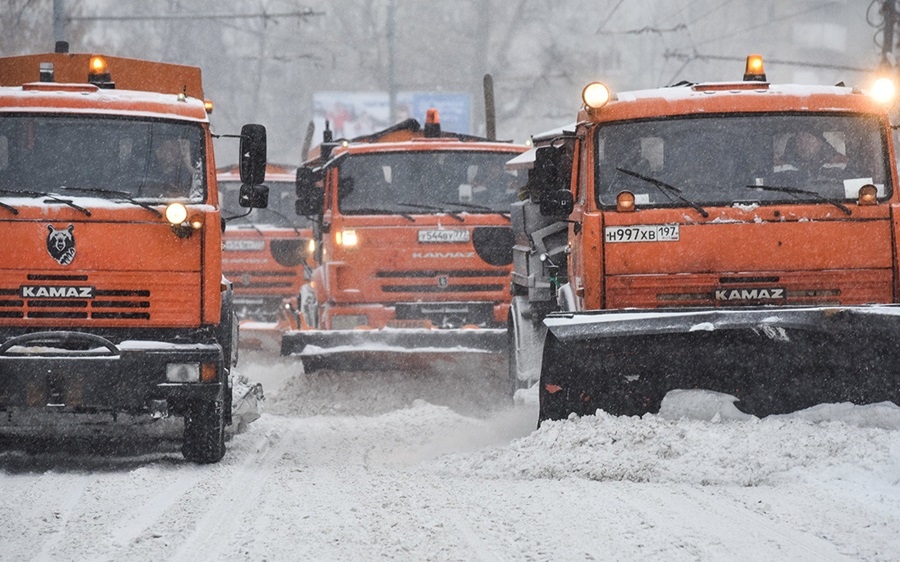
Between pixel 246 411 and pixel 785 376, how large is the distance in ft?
13.8

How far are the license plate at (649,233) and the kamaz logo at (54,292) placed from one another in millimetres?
3484

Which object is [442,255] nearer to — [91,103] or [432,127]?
[432,127]

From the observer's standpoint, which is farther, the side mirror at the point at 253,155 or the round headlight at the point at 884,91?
the side mirror at the point at 253,155

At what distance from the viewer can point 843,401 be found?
28.1 ft

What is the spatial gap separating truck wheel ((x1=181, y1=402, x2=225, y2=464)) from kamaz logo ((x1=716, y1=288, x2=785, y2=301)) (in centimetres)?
338

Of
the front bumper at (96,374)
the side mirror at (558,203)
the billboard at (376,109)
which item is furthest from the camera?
the billboard at (376,109)

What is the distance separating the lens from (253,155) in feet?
31.6

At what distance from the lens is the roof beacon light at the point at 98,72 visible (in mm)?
10297

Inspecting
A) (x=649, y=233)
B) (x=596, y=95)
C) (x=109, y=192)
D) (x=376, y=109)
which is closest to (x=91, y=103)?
(x=109, y=192)

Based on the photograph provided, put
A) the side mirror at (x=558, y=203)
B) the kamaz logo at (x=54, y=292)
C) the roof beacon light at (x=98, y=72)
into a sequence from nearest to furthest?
the kamaz logo at (x=54, y=292) → the side mirror at (x=558, y=203) → the roof beacon light at (x=98, y=72)

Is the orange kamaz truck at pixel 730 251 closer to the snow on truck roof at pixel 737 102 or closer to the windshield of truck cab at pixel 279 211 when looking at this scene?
the snow on truck roof at pixel 737 102

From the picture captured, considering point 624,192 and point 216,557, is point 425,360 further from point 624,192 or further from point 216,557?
point 216,557

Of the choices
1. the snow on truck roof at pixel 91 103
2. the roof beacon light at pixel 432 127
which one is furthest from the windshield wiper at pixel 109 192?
the roof beacon light at pixel 432 127

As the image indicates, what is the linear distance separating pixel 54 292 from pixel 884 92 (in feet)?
18.4
